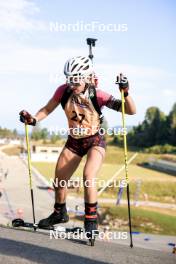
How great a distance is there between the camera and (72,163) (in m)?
8.39

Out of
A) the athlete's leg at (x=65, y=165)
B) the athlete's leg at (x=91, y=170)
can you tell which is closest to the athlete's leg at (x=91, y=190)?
the athlete's leg at (x=91, y=170)

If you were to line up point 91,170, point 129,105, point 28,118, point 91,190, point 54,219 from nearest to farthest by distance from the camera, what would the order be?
point 91,170 < point 91,190 < point 129,105 < point 28,118 < point 54,219

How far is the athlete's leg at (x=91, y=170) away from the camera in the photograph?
766 cm

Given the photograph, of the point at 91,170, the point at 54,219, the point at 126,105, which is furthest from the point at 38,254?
the point at 126,105

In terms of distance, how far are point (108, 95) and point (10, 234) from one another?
417cm

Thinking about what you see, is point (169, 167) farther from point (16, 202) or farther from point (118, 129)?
point (118, 129)

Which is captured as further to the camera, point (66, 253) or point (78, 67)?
point (66, 253)

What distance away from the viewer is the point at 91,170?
25.3 feet

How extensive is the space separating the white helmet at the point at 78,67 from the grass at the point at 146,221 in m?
29.7

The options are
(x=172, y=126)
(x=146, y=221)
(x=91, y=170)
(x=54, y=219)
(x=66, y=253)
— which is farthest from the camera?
(x=172, y=126)

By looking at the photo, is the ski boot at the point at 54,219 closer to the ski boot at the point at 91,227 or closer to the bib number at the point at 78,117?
the ski boot at the point at 91,227

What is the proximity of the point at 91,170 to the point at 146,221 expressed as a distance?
32695 millimetres

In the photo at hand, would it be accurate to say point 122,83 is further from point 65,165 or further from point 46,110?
point 65,165

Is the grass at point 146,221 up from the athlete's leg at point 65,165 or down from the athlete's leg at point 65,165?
down
